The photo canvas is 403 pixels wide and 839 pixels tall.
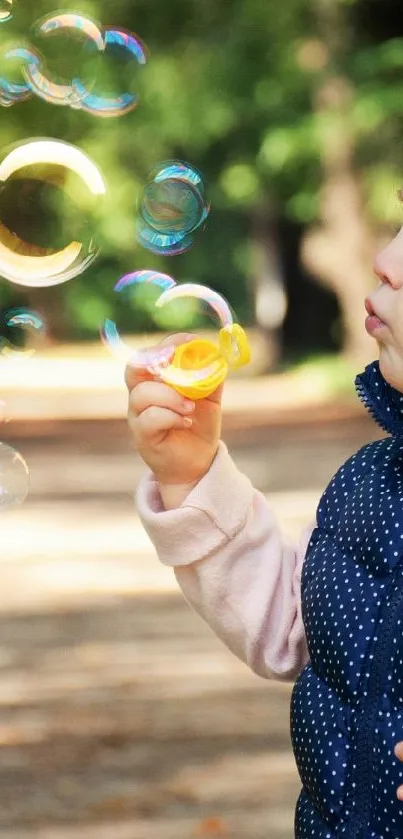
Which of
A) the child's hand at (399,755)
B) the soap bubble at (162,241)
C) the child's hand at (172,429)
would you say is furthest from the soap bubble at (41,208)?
the child's hand at (399,755)

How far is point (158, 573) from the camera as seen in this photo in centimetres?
574

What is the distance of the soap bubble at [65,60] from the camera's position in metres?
2.47

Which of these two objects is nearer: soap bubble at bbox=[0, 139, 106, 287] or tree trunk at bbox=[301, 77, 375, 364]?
soap bubble at bbox=[0, 139, 106, 287]

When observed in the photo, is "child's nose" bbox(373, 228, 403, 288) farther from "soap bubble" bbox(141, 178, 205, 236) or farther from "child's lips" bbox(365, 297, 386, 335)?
"soap bubble" bbox(141, 178, 205, 236)

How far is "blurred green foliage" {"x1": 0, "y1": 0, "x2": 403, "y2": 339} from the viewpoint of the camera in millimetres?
12391

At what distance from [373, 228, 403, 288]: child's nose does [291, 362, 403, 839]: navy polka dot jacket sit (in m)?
0.15

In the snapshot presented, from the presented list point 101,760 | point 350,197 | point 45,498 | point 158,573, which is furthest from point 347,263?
point 101,760

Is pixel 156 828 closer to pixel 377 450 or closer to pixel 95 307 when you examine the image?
pixel 377 450

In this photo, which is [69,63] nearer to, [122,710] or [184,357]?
[184,357]

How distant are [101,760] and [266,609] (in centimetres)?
183

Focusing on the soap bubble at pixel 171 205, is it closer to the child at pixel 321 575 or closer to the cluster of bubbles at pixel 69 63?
the cluster of bubbles at pixel 69 63

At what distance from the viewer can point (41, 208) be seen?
8.12 feet

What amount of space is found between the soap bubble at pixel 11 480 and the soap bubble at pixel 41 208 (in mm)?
308

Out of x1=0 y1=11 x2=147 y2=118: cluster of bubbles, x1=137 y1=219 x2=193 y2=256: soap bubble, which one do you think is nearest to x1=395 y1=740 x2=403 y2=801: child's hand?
x1=137 y1=219 x2=193 y2=256: soap bubble
